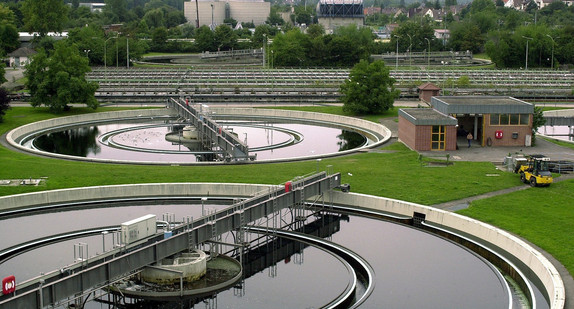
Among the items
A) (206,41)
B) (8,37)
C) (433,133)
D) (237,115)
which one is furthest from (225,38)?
(433,133)

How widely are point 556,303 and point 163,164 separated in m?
28.5

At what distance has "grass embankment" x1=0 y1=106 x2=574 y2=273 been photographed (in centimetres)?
3481

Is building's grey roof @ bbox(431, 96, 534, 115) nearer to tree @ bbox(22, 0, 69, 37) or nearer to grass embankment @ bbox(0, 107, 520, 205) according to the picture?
grass embankment @ bbox(0, 107, 520, 205)

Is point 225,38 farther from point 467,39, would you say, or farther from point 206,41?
point 467,39

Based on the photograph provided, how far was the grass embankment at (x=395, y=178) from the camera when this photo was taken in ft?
114

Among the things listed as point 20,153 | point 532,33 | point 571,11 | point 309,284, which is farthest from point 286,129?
point 571,11

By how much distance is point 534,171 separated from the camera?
41.3 meters

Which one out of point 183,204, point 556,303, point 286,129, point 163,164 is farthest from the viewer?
point 286,129

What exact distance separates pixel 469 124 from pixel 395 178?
1661cm

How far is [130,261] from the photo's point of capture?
2633cm

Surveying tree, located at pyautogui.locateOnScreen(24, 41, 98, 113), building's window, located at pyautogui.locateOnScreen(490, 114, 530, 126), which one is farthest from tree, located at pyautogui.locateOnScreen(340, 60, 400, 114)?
tree, located at pyautogui.locateOnScreen(24, 41, 98, 113)

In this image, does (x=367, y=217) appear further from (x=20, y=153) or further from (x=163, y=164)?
(x=20, y=153)

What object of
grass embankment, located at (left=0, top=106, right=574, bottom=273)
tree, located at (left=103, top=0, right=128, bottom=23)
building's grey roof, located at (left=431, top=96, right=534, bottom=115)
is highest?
tree, located at (left=103, top=0, right=128, bottom=23)

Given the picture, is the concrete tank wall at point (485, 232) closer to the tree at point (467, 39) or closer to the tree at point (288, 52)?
the tree at point (288, 52)
